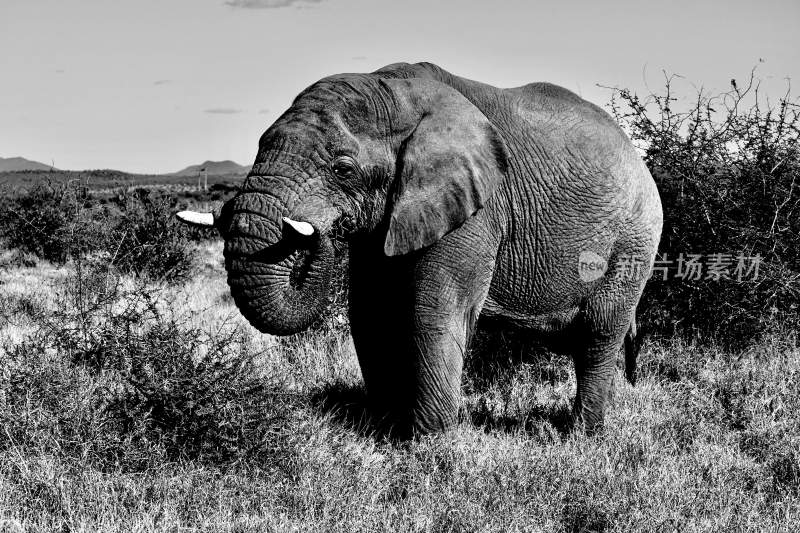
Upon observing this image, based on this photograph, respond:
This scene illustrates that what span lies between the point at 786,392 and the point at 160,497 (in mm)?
5245

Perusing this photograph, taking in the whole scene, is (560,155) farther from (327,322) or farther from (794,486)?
(327,322)

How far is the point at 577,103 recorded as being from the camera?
20.5 ft

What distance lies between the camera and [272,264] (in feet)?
16.1

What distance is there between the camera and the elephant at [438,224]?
4.99 m

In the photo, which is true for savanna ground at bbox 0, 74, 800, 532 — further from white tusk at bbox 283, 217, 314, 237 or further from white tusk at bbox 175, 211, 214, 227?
white tusk at bbox 283, 217, 314, 237

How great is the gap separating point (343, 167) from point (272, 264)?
2.27 ft

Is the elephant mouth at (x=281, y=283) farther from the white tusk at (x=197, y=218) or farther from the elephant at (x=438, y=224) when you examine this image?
the white tusk at (x=197, y=218)

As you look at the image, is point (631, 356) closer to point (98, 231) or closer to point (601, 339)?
point (601, 339)

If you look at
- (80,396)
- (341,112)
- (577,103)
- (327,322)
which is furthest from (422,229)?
(327,322)

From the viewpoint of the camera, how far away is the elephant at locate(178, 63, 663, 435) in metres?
4.99

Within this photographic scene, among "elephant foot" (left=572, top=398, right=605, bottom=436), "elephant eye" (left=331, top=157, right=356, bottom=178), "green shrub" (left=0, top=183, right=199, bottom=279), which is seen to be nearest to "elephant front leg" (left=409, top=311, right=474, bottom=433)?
"elephant eye" (left=331, top=157, right=356, bottom=178)

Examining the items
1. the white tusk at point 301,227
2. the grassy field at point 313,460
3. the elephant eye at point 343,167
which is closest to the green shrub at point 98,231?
the grassy field at point 313,460

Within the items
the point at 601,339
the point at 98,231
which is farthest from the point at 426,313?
the point at 98,231

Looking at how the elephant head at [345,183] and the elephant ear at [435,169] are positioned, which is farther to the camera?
the elephant ear at [435,169]
